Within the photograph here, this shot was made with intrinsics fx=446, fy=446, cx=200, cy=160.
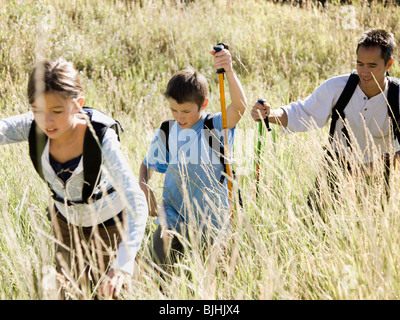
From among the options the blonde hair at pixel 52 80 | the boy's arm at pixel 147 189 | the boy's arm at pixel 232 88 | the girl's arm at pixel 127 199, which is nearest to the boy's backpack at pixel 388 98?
the boy's arm at pixel 232 88

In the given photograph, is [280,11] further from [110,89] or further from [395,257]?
[395,257]

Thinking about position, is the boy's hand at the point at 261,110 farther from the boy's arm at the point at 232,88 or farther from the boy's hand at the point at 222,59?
the boy's hand at the point at 222,59

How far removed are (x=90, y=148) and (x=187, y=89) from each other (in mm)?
947

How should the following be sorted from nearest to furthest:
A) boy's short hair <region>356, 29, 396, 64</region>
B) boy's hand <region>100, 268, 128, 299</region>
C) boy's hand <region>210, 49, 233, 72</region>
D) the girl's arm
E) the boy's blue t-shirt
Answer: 1. boy's hand <region>100, 268, 128, 299</region>
2. the girl's arm
3. boy's hand <region>210, 49, 233, 72</region>
4. the boy's blue t-shirt
5. boy's short hair <region>356, 29, 396, 64</region>

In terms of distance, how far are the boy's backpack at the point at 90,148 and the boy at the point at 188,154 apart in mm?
633

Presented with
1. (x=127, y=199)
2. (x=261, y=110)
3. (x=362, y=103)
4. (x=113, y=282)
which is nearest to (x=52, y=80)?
(x=127, y=199)

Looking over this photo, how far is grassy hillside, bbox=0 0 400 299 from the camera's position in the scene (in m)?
2.11

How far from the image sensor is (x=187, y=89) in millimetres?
2916

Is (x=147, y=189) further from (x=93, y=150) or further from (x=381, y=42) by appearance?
(x=381, y=42)

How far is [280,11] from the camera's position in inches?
363

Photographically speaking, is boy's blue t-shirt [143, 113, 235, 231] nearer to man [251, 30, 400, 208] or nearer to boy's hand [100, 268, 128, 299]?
man [251, 30, 400, 208]

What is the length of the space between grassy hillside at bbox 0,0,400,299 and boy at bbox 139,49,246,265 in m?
0.20

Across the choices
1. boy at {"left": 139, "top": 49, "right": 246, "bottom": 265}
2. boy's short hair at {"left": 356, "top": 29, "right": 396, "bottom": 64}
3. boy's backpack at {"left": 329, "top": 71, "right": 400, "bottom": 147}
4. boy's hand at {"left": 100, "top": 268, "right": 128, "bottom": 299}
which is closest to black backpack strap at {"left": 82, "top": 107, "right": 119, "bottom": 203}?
boy's hand at {"left": 100, "top": 268, "right": 128, "bottom": 299}
